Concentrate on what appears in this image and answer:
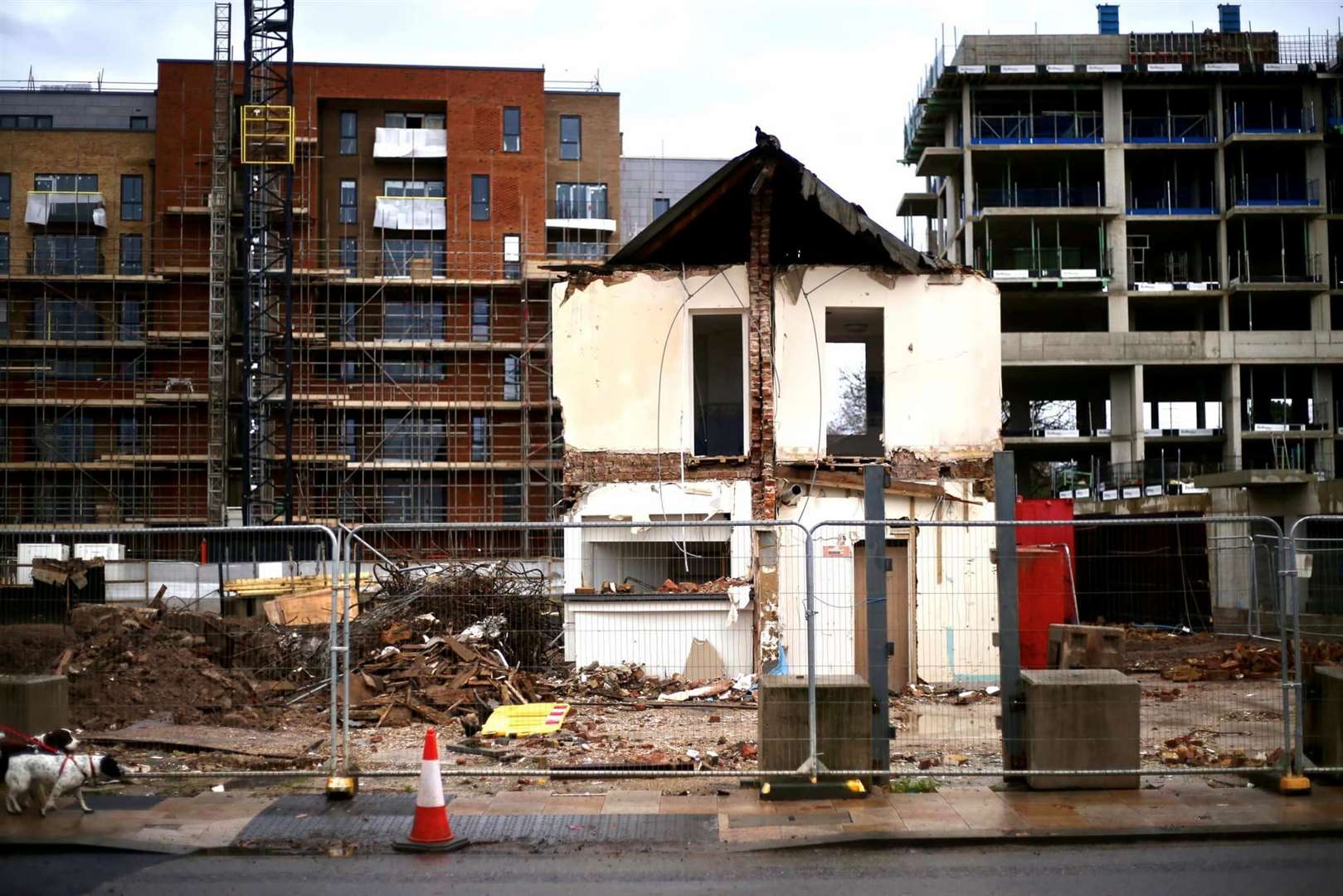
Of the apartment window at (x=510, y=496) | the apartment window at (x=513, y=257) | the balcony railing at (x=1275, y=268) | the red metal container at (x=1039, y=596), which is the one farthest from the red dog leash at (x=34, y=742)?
the balcony railing at (x=1275, y=268)

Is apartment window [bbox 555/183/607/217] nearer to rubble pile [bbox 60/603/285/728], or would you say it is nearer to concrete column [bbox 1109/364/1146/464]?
concrete column [bbox 1109/364/1146/464]

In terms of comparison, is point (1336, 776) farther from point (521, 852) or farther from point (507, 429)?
point (507, 429)

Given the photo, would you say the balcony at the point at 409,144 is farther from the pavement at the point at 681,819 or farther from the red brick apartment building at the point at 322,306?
the pavement at the point at 681,819

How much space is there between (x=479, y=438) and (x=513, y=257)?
7930 mm

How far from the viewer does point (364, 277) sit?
170 feet

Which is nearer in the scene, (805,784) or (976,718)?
(805,784)

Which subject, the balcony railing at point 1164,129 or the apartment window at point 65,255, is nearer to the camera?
the apartment window at point 65,255

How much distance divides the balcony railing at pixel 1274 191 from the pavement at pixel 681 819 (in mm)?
50953

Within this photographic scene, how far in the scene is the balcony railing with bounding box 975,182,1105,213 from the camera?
2160 inches

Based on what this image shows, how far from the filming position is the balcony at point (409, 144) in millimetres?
53156

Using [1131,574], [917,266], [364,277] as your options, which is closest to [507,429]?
[364,277]

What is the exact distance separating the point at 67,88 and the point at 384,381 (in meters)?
25.2

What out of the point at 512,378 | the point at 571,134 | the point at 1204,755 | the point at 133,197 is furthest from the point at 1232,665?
the point at 133,197

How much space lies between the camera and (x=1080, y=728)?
10.2 meters
